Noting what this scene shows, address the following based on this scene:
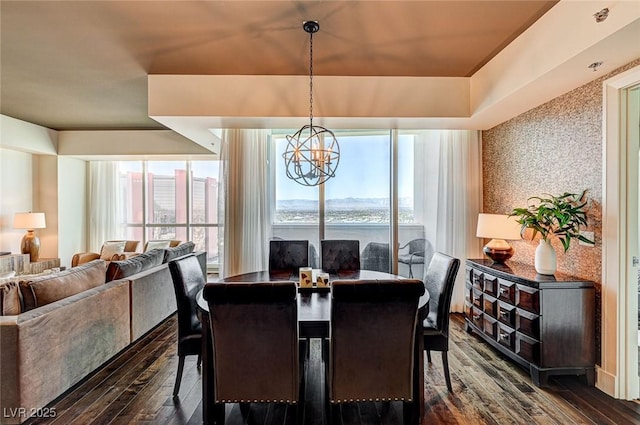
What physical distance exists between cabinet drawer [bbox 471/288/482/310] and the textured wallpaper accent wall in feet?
2.05

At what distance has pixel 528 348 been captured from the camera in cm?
269

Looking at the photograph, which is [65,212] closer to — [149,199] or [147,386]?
[149,199]

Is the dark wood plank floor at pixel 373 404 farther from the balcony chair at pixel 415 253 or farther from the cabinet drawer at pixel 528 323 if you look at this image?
the balcony chair at pixel 415 253

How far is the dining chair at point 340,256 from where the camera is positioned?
11.6 ft

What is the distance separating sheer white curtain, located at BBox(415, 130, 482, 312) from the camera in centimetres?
437

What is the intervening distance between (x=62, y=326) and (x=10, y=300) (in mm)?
368

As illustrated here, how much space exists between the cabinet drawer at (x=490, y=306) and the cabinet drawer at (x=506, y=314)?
0.06 m

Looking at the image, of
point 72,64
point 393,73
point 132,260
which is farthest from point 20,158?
point 393,73

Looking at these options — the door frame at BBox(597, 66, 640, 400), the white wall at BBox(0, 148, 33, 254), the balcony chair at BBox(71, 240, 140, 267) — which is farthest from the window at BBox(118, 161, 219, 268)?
the door frame at BBox(597, 66, 640, 400)

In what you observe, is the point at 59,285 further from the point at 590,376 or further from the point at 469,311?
the point at 590,376

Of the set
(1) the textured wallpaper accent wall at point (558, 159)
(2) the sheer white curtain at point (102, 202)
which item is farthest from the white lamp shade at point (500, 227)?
(2) the sheer white curtain at point (102, 202)

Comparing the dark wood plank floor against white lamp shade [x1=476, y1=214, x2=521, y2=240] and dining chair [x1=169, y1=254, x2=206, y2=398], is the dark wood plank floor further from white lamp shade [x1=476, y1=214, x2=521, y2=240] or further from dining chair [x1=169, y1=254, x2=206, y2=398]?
white lamp shade [x1=476, y1=214, x2=521, y2=240]

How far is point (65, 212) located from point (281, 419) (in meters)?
6.05

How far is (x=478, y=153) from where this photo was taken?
436cm
